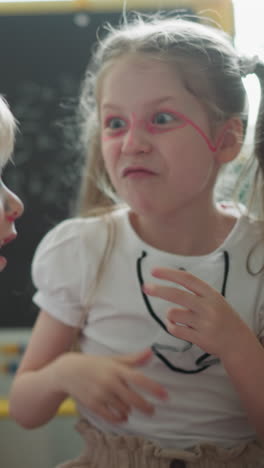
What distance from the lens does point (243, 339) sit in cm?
50

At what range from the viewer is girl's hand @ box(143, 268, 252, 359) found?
458 millimetres

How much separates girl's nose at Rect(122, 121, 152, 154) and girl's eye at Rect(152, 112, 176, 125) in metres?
0.01

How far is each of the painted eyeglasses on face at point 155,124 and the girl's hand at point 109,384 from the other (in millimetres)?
206

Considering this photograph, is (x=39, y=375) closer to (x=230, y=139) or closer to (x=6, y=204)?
(x=6, y=204)

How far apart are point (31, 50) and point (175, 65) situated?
0.50 meters

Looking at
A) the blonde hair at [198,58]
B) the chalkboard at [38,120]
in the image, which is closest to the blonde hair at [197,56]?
the blonde hair at [198,58]

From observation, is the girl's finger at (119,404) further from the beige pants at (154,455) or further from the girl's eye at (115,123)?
the girl's eye at (115,123)

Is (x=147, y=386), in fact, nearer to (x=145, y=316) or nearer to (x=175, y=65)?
(x=145, y=316)

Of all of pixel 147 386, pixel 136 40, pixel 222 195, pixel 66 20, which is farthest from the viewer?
pixel 66 20

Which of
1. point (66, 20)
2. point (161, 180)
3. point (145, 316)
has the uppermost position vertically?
point (66, 20)

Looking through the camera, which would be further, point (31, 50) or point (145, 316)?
point (31, 50)

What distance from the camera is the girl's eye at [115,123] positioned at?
21.1 inches

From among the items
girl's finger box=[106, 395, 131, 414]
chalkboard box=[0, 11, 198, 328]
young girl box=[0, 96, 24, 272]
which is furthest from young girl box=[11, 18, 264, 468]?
chalkboard box=[0, 11, 198, 328]

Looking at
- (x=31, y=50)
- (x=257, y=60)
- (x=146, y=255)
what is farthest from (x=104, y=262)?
(x=31, y=50)
